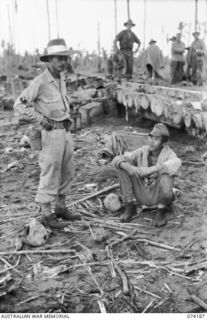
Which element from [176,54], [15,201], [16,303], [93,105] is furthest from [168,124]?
[176,54]

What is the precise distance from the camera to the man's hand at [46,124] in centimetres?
440

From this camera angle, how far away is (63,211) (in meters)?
4.88

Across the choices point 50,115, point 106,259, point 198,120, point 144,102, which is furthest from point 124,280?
point 144,102

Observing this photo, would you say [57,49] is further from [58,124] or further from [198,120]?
[198,120]

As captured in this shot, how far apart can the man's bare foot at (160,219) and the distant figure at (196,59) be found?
933 cm

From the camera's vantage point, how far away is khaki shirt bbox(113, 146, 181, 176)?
4.57 meters

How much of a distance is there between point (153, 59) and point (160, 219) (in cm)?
1000

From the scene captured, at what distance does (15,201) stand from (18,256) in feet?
4.96

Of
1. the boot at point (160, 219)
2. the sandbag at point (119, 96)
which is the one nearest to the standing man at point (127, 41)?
the sandbag at point (119, 96)

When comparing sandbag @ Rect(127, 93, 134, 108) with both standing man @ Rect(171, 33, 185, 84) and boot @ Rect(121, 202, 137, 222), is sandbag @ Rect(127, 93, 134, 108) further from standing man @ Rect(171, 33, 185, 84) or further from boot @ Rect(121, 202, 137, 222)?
boot @ Rect(121, 202, 137, 222)

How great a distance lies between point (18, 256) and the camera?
13.5 feet

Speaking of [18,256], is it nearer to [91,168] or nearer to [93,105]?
[91,168]

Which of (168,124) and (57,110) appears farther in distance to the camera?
(168,124)

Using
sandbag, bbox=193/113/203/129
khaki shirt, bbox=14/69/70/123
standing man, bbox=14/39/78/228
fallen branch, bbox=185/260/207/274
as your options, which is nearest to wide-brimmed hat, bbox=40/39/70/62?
standing man, bbox=14/39/78/228
